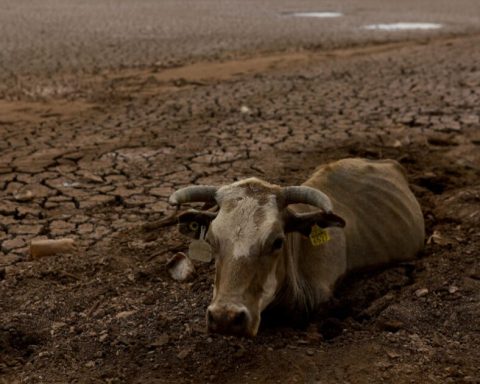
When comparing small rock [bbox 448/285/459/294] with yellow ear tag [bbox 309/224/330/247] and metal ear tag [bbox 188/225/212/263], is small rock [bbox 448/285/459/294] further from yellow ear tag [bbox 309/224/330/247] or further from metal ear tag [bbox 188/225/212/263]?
metal ear tag [bbox 188/225/212/263]

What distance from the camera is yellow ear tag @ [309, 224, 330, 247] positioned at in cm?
438

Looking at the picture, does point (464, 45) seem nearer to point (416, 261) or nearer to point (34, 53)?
point (34, 53)

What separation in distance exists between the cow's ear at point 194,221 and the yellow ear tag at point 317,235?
639 mm

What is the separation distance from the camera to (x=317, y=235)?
440 cm

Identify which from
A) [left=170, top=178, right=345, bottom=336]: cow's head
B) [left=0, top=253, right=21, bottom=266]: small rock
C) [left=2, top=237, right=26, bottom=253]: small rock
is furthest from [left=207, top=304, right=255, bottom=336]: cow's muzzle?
[left=2, top=237, right=26, bottom=253]: small rock

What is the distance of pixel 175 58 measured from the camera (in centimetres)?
1412

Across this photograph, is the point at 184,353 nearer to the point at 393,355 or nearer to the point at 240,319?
the point at 240,319

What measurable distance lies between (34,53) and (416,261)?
35.5 ft

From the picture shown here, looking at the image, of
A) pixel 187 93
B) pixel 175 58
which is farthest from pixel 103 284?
pixel 175 58

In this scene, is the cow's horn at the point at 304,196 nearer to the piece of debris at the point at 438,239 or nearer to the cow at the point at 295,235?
the cow at the point at 295,235

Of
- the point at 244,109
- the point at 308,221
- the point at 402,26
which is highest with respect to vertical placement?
the point at 308,221

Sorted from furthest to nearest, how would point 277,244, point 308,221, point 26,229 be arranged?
1. point 26,229
2. point 308,221
3. point 277,244

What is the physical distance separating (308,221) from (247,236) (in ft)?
1.75

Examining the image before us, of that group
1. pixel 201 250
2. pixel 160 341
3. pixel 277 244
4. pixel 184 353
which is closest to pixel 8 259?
pixel 160 341
